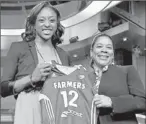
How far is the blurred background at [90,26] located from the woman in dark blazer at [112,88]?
8.67 metres

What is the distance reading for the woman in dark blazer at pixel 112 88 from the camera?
1.21 metres

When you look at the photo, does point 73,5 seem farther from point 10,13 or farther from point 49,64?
point 49,64

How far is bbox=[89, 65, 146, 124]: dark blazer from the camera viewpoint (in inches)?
48.1

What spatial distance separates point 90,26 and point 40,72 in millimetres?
11247

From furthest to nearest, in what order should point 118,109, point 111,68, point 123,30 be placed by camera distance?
1. point 123,30
2. point 111,68
3. point 118,109

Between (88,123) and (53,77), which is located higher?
(53,77)

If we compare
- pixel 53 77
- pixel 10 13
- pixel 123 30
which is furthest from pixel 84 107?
pixel 10 13

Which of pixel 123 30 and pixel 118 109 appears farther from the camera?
pixel 123 30

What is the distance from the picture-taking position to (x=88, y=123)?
109 cm

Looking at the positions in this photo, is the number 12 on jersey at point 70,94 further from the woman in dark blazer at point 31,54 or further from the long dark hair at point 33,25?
the long dark hair at point 33,25

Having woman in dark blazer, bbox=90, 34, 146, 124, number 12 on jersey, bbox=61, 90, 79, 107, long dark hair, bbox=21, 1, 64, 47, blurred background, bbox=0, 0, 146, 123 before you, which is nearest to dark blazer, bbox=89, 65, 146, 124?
woman in dark blazer, bbox=90, 34, 146, 124

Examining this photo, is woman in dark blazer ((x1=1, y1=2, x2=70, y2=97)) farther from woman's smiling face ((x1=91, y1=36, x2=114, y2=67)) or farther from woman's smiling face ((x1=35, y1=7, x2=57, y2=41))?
woman's smiling face ((x1=91, y1=36, x2=114, y2=67))

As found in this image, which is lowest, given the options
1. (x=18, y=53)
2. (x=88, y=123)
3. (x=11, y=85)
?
(x=88, y=123)

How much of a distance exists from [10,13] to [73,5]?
2733mm
